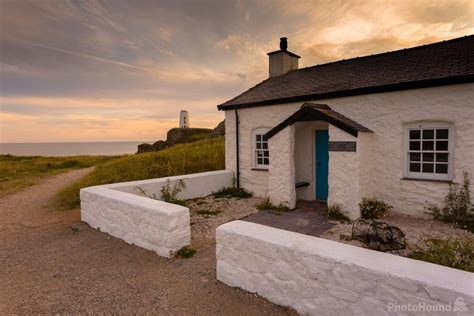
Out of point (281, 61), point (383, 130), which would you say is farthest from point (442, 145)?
point (281, 61)

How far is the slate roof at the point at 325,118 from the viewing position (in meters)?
6.99

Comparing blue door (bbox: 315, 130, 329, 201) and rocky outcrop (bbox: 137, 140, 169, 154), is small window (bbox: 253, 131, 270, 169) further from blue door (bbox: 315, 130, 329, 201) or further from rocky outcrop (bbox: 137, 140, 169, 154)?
rocky outcrop (bbox: 137, 140, 169, 154)

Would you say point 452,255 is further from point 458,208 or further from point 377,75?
point 377,75

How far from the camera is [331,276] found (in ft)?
9.91

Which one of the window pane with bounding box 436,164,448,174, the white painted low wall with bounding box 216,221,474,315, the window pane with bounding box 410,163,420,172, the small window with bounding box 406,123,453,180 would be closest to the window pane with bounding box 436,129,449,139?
the small window with bounding box 406,123,453,180

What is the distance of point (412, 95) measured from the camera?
695cm

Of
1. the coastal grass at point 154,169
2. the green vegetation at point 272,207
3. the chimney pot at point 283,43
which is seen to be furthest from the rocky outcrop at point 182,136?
the green vegetation at point 272,207

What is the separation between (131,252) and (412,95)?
26.3 feet

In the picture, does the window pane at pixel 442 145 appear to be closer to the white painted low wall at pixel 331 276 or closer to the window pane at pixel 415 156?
the window pane at pixel 415 156

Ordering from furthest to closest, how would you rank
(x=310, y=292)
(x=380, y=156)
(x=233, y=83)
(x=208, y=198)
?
(x=233, y=83) < (x=208, y=198) < (x=380, y=156) < (x=310, y=292)

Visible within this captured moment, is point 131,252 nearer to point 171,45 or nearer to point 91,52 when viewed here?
point 171,45

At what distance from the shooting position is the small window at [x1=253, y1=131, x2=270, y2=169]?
10.3 m

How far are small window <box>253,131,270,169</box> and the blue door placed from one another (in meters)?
1.95

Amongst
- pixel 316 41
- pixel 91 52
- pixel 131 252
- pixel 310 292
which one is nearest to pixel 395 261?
pixel 310 292
